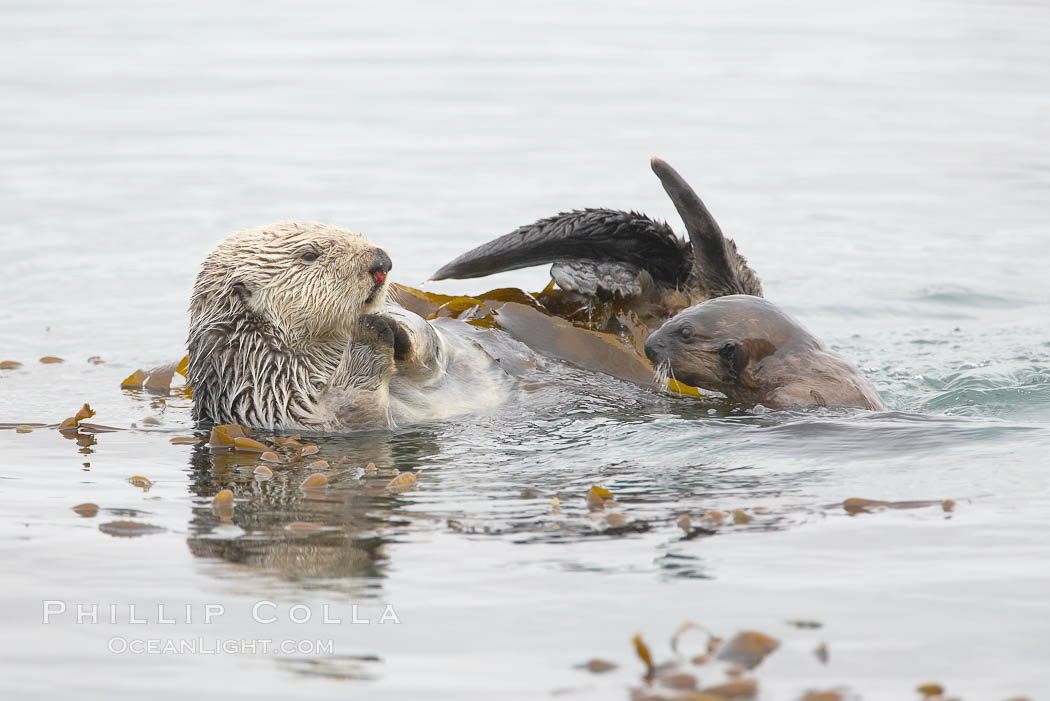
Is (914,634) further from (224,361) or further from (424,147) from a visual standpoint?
(424,147)

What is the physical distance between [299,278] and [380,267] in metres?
0.35

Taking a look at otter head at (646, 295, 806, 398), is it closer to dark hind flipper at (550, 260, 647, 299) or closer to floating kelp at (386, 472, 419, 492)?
dark hind flipper at (550, 260, 647, 299)

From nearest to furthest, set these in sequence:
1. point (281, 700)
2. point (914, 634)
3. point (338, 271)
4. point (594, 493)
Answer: point (281, 700) → point (914, 634) → point (594, 493) → point (338, 271)

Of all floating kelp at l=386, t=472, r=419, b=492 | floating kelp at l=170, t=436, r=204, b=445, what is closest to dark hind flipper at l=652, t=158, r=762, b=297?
floating kelp at l=386, t=472, r=419, b=492

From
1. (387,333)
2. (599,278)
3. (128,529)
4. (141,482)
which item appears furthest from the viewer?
(599,278)

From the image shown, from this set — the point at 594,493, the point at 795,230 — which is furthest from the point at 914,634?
the point at 795,230

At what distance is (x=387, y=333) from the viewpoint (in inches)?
208

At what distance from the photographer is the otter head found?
17.6 feet

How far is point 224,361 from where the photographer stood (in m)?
5.40

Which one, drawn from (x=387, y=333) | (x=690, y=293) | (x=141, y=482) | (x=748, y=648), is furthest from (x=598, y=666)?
(x=690, y=293)

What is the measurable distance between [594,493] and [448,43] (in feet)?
54.2

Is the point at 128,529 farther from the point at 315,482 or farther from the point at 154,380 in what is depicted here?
the point at 154,380

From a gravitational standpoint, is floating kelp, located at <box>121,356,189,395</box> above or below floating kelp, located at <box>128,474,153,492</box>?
above

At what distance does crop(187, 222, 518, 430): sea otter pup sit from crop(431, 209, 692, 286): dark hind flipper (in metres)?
0.60
